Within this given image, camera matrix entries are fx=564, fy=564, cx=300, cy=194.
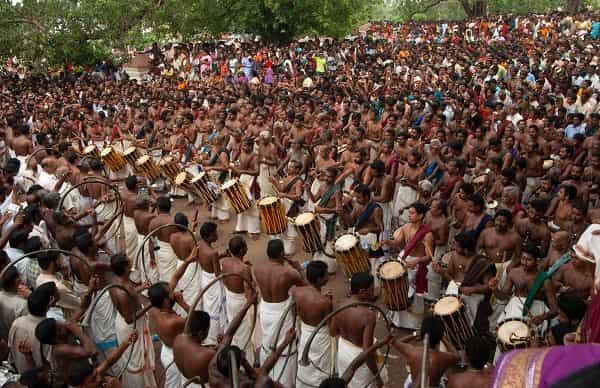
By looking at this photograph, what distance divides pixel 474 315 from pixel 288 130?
7.15 m

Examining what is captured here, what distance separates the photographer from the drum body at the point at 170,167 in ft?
37.8

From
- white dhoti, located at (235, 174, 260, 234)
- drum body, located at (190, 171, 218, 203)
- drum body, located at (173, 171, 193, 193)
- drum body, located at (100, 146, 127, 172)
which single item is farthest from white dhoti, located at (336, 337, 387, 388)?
drum body, located at (100, 146, 127, 172)

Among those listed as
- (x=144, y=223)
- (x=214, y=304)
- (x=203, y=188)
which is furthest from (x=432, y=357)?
(x=203, y=188)

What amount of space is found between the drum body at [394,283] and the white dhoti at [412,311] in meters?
0.66

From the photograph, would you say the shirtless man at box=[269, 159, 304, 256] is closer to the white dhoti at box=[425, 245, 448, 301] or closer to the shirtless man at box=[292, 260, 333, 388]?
the white dhoti at box=[425, 245, 448, 301]

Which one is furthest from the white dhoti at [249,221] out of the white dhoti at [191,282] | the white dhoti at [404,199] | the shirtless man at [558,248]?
the shirtless man at [558,248]

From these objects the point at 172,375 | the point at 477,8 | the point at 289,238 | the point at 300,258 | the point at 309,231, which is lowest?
the point at 300,258

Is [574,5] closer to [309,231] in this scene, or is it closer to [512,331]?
[309,231]

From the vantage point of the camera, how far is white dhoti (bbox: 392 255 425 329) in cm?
730

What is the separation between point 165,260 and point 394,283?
328 cm

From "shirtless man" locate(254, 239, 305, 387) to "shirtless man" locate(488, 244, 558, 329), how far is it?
2.26m

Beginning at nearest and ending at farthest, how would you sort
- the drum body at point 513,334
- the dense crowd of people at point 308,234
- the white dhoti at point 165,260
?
the dense crowd of people at point 308,234, the drum body at point 513,334, the white dhoti at point 165,260

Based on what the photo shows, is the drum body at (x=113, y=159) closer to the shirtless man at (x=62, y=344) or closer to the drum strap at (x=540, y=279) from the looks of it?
the shirtless man at (x=62, y=344)

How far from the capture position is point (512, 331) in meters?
5.21
